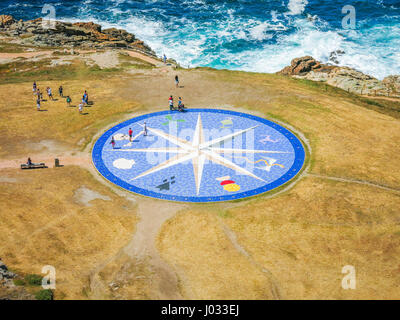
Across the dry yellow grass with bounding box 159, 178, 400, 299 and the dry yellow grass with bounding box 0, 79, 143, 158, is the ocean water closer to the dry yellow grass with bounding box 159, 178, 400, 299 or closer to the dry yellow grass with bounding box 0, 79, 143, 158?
the dry yellow grass with bounding box 0, 79, 143, 158

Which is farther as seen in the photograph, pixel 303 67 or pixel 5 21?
pixel 5 21

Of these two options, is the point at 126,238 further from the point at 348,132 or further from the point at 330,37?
the point at 330,37

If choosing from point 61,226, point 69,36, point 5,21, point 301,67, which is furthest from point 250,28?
point 61,226

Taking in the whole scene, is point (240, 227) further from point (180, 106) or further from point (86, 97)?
point (86, 97)

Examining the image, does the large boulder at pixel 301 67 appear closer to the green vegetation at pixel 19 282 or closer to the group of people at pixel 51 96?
the group of people at pixel 51 96

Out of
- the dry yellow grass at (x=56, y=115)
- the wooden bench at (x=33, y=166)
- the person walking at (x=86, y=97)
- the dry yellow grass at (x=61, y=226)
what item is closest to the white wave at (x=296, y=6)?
the dry yellow grass at (x=56, y=115)

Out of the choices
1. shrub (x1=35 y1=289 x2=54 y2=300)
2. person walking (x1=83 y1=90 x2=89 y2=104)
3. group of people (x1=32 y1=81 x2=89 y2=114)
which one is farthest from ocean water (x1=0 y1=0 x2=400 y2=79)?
shrub (x1=35 y1=289 x2=54 y2=300)

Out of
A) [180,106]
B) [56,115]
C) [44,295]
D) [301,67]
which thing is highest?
[180,106]
